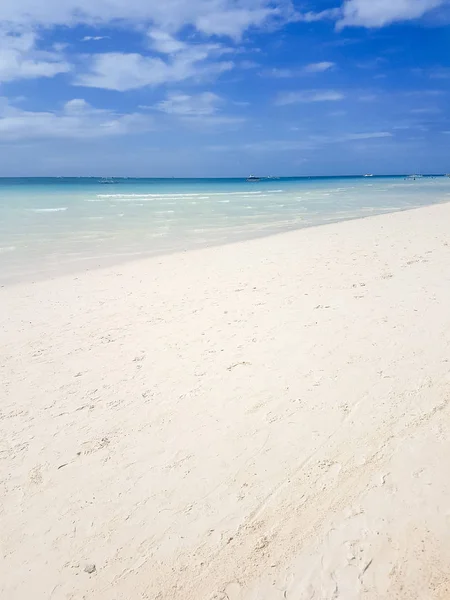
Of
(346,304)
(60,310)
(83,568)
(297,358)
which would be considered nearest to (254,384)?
(297,358)

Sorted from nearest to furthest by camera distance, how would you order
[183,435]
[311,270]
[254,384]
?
[183,435]
[254,384]
[311,270]

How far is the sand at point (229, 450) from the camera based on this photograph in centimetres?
248

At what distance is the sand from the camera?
2.48 metres

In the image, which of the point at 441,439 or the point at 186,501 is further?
the point at 441,439

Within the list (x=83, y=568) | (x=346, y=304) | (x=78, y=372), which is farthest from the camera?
(x=346, y=304)

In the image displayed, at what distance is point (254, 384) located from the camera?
4445 mm

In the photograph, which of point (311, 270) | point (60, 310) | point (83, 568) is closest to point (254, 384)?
point (83, 568)

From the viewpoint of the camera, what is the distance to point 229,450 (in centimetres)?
348

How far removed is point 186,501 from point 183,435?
756 mm

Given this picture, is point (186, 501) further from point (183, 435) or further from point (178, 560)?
point (183, 435)

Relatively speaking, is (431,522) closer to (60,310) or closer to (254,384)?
(254,384)

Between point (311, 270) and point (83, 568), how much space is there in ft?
25.0

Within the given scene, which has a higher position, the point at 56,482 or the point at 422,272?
the point at 422,272

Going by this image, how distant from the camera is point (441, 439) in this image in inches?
134
